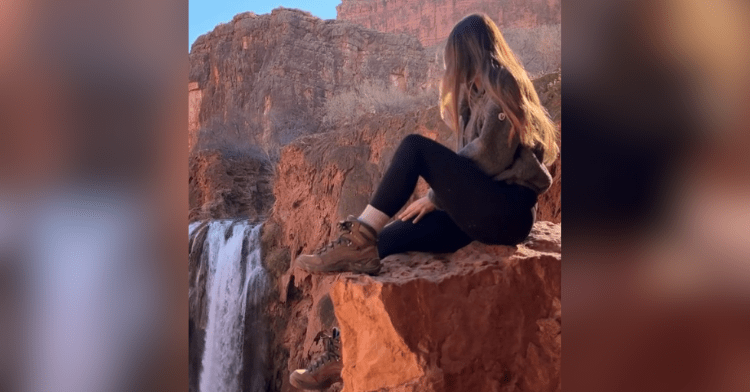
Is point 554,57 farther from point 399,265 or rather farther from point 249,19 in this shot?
point 249,19

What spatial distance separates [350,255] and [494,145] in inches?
21.3

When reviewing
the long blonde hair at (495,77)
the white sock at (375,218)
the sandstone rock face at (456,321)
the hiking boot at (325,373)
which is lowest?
the hiking boot at (325,373)

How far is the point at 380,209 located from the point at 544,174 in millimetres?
522

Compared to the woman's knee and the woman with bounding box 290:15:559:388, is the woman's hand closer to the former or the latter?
the woman with bounding box 290:15:559:388

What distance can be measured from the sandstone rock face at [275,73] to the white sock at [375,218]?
313 centimetres

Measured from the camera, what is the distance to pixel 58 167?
517mm

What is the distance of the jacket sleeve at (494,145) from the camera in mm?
1677

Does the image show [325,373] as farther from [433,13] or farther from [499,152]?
[433,13]

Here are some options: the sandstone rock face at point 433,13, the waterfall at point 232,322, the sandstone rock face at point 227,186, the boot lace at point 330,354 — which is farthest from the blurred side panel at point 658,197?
the sandstone rock face at point 227,186

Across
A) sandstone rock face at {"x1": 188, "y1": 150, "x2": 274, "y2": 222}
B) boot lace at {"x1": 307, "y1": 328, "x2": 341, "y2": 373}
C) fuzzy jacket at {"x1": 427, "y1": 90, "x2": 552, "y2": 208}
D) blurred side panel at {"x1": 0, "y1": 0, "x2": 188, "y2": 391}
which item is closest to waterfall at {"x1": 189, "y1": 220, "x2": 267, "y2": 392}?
sandstone rock face at {"x1": 188, "y1": 150, "x2": 274, "y2": 222}

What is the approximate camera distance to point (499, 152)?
1680 mm

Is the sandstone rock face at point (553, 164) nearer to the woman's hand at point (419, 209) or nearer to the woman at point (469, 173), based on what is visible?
the woman at point (469, 173)

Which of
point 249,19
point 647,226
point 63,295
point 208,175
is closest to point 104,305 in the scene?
point 63,295

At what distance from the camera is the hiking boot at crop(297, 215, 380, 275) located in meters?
1.55
